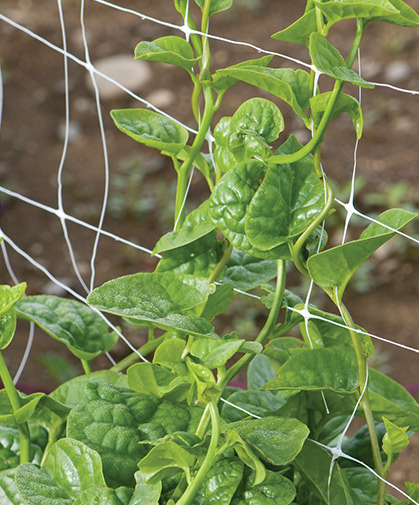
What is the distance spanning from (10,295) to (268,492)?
0.71ft

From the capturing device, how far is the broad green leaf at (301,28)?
19.8 inches

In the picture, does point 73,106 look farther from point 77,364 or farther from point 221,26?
point 77,364

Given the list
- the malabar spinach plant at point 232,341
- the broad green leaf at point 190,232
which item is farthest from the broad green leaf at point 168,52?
the broad green leaf at point 190,232

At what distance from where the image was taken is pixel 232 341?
47cm

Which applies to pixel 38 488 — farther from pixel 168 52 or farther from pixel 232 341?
pixel 168 52

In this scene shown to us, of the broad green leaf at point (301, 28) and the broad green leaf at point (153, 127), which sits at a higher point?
the broad green leaf at point (301, 28)

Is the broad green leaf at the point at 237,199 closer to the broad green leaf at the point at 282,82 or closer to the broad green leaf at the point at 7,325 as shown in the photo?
the broad green leaf at the point at 282,82

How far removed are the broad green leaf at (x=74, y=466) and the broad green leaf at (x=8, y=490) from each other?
0.17 ft

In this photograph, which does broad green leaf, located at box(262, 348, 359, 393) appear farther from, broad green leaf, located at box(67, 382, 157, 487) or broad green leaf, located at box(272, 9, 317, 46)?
broad green leaf, located at box(272, 9, 317, 46)

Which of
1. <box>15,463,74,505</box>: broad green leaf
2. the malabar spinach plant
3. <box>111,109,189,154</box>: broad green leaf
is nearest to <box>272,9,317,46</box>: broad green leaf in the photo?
the malabar spinach plant

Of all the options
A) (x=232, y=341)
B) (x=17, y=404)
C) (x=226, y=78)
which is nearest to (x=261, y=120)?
(x=226, y=78)

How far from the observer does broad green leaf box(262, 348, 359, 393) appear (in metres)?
0.51

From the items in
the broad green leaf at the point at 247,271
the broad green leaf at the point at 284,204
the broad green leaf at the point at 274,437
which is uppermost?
the broad green leaf at the point at 284,204

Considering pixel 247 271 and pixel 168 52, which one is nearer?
pixel 168 52
